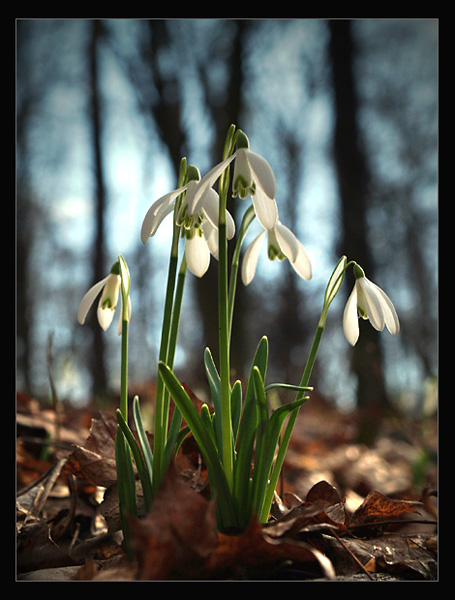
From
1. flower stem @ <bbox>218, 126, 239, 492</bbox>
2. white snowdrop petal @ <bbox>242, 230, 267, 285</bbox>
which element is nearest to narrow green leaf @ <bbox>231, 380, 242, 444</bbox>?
flower stem @ <bbox>218, 126, 239, 492</bbox>

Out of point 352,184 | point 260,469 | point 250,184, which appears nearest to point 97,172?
point 352,184

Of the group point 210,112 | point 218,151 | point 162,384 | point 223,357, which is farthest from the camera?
point 210,112

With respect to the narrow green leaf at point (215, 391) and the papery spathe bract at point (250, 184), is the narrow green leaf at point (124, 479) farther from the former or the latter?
the papery spathe bract at point (250, 184)

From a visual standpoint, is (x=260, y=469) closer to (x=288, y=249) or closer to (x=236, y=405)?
(x=236, y=405)

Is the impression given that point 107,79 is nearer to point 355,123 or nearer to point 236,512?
point 355,123

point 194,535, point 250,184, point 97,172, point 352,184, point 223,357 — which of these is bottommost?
point 194,535

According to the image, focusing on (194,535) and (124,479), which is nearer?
(194,535)
